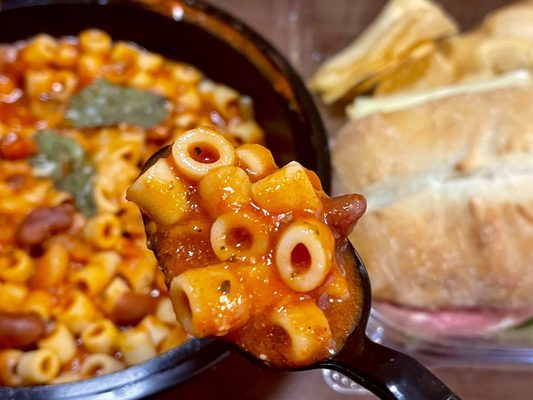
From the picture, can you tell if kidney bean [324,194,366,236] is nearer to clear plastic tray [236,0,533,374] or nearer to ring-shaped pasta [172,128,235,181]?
ring-shaped pasta [172,128,235,181]

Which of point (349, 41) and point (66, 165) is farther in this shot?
point (349, 41)

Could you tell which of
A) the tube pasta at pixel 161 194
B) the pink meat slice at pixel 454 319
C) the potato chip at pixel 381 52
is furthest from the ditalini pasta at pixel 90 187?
the pink meat slice at pixel 454 319

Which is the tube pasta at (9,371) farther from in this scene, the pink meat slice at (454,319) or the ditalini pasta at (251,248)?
the pink meat slice at (454,319)

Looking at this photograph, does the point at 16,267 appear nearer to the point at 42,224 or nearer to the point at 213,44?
the point at 42,224

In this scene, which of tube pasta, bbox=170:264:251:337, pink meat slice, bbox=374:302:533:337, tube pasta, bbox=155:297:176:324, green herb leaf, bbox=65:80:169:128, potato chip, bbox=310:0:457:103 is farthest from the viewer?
potato chip, bbox=310:0:457:103

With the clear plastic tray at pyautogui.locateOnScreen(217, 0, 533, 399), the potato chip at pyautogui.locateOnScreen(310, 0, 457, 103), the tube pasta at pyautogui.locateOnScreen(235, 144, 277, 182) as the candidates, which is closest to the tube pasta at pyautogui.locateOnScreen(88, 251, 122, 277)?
the clear plastic tray at pyautogui.locateOnScreen(217, 0, 533, 399)

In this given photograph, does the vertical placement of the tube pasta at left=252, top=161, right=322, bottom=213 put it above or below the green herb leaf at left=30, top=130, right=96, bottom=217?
above

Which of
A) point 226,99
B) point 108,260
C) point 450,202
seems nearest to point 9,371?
point 108,260
